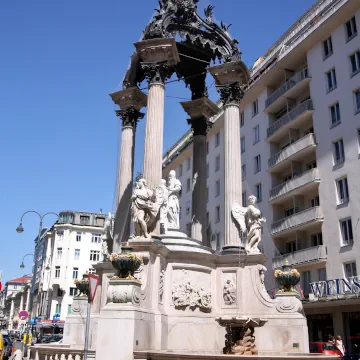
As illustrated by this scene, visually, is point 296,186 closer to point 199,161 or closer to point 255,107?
point 255,107

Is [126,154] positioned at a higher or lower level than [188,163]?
lower

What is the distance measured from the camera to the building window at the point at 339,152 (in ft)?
121

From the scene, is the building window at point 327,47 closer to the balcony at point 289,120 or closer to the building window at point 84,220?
the balcony at point 289,120

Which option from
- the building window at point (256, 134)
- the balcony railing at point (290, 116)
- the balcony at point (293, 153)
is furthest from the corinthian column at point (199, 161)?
the building window at point (256, 134)

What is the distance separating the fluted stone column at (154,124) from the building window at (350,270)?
74.9 feet

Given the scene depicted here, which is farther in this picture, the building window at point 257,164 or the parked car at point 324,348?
the building window at point 257,164

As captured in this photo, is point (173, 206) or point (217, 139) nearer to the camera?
point (173, 206)

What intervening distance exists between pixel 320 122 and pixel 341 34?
7.30 m

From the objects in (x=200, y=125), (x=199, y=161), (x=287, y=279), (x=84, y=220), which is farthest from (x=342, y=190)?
(x=84, y=220)

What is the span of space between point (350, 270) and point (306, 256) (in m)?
4.47

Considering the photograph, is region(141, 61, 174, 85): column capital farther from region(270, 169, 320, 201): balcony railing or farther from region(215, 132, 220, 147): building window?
region(215, 132, 220, 147): building window

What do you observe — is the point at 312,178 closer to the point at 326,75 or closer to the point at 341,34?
the point at 326,75

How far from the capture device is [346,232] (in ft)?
117

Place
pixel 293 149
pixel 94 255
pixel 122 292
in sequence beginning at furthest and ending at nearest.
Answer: pixel 94 255 < pixel 293 149 < pixel 122 292
